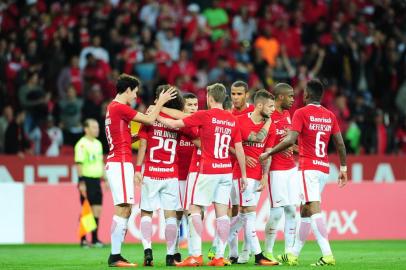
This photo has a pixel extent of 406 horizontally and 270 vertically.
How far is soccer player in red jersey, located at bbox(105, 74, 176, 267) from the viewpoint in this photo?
14.3 meters

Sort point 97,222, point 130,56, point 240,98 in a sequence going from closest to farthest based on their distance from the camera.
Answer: point 240,98, point 97,222, point 130,56

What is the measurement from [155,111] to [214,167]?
108 centimetres

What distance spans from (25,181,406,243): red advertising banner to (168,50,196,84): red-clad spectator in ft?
16.6

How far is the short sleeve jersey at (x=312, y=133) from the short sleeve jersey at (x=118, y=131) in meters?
2.25

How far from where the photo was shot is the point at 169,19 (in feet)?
90.6

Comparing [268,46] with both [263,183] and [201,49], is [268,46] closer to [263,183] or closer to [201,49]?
[201,49]

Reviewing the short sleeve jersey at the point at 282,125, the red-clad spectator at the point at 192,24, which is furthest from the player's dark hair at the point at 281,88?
the red-clad spectator at the point at 192,24

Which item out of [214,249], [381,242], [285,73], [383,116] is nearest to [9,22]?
[285,73]

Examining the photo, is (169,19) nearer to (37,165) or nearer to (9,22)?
(9,22)

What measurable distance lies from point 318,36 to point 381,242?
9.78m

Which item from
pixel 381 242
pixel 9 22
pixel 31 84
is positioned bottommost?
pixel 381 242

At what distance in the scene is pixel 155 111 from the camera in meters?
14.3

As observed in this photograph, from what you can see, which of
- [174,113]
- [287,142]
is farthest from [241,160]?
[174,113]

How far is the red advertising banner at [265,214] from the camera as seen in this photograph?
21156 mm
